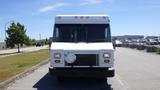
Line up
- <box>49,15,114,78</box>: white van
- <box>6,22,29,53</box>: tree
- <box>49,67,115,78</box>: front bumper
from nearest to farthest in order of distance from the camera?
<box>49,67,115,78</box>: front bumper < <box>49,15,114,78</box>: white van < <box>6,22,29,53</box>: tree

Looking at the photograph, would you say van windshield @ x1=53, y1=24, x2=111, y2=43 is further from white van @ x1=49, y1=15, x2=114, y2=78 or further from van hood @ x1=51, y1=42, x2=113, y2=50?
van hood @ x1=51, y1=42, x2=113, y2=50

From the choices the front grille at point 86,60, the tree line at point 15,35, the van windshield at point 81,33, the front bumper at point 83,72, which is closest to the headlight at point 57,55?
the front grille at point 86,60

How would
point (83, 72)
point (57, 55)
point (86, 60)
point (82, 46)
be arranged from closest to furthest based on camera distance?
point (83, 72) < point (86, 60) < point (57, 55) < point (82, 46)

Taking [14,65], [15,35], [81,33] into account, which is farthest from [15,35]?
[81,33]

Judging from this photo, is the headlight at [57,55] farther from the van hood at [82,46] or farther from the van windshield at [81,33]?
the van windshield at [81,33]

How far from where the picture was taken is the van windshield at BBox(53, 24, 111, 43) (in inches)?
631

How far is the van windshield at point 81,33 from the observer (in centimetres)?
1603

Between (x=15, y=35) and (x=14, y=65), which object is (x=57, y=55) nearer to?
(x=14, y=65)

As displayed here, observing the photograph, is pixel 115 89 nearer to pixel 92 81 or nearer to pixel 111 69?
pixel 111 69

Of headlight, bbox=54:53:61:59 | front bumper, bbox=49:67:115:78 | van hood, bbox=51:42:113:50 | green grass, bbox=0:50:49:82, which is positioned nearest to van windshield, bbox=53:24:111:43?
van hood, bbox=51:42:113:50

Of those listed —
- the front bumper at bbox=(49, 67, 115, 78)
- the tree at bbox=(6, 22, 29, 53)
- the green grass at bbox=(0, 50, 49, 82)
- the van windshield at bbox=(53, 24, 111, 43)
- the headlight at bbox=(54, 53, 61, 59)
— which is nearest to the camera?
the front bumper at bbox=(49, 67, 115, 78)

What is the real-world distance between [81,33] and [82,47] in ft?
3.51

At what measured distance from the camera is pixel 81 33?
16.1m

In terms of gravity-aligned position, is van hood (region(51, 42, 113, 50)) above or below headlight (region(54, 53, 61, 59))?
above
